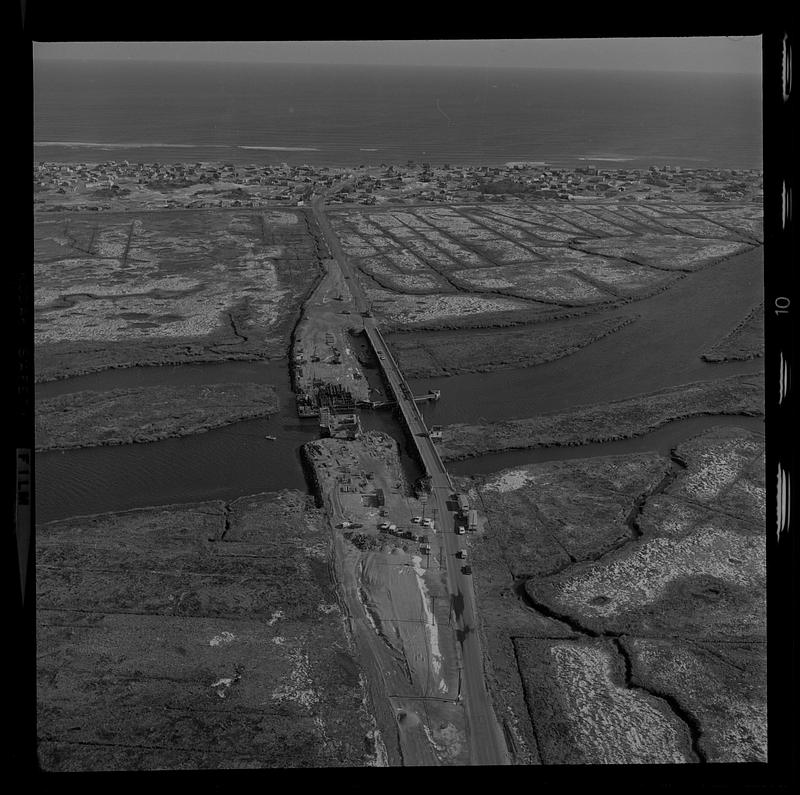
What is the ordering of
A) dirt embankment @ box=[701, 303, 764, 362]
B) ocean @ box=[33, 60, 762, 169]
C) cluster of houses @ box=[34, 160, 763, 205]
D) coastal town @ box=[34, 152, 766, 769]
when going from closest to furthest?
coastal town @ box=[34, 152, 766, 769], dirt embankment @ box=[701, 303, 764, 362], cluster of houses @ box=[34, 160, 763, 205], ocean @ box=[33, 60, 762, 169]

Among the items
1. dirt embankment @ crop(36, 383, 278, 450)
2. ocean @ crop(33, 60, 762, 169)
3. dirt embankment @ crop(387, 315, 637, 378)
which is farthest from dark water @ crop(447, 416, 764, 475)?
ocean @ crop(33, 60, 762, 169)

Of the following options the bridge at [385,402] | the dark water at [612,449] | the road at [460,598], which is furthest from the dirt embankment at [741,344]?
the road at [460,598]

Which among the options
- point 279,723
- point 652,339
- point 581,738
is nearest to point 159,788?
point 279,723

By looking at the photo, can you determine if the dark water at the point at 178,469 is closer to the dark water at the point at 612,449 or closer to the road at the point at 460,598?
the road at the point at 460,598

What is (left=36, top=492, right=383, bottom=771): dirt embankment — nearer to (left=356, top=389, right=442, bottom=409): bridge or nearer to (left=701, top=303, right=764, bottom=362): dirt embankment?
(left=356, top=389, right=442, bottom=409): bridge

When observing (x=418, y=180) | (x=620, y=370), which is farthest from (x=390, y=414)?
(x=418, y=180)
